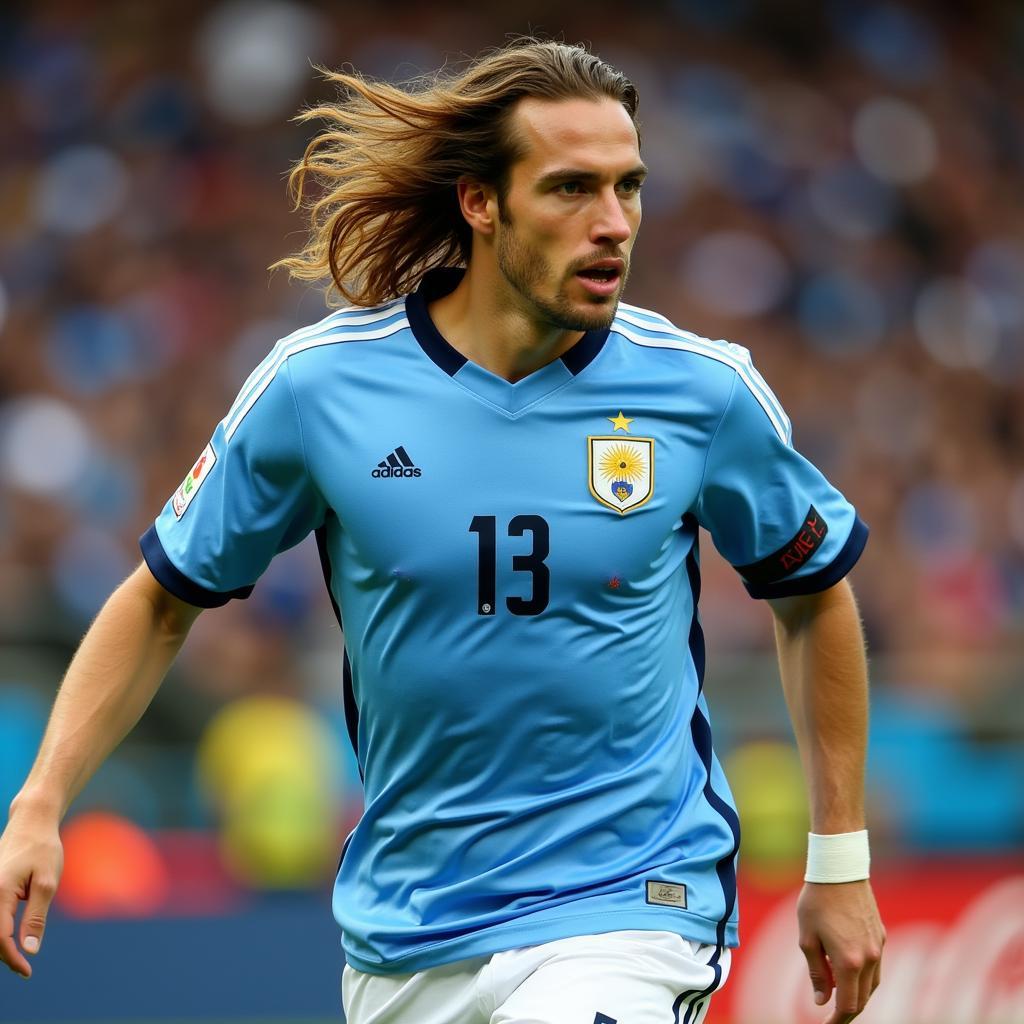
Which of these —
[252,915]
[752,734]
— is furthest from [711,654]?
[252,915]

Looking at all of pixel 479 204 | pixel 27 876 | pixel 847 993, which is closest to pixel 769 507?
pixel 479 204

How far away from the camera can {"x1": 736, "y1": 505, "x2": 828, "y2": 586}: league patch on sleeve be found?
4129mm

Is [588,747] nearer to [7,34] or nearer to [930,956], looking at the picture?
[930,956]

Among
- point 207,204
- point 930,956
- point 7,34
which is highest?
point 7,34

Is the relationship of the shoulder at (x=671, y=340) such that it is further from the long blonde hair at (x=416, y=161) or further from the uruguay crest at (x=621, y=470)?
the long blonde hair at (x=416, y=161)

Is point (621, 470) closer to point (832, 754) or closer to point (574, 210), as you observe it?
point (574, 210)

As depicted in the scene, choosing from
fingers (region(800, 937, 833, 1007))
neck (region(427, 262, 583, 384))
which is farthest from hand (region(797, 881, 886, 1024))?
neck (region(427, 262, 583, 384))

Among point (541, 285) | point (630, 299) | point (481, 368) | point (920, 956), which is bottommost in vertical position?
point (920, 956)

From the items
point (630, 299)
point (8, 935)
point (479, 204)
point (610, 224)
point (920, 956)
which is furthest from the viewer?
point (630, 299)

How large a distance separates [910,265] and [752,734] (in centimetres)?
696

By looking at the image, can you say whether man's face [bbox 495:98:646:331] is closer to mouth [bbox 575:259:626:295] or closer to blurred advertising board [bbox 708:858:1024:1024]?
mouth [bbox 575:259:626:295]

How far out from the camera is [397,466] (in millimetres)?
3982

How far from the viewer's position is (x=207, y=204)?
14258mm

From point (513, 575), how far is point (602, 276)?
60 centimetres
